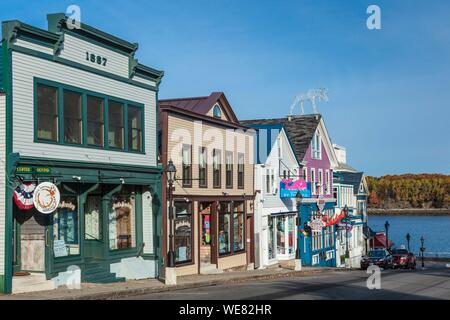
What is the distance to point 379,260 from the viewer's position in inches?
1855

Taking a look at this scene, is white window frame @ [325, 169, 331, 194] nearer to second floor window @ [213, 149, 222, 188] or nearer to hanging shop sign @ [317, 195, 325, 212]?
hanging shop sign @ [317, 195, 325, 212]

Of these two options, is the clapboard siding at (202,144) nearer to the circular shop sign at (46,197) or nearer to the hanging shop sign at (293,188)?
the hanging shop sign at (293,188)

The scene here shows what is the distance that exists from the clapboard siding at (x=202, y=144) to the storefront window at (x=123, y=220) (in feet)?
10.0

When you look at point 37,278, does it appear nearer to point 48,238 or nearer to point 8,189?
point 48,238

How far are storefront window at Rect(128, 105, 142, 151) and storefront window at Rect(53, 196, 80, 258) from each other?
418 centimetres

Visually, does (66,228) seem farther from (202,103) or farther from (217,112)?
(217,112)

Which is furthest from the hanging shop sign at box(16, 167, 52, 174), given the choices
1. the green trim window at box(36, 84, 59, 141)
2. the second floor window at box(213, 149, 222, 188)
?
the second floor window at box(213, 149, 222, 188)

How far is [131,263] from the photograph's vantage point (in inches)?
1093

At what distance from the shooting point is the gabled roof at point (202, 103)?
1358 inches

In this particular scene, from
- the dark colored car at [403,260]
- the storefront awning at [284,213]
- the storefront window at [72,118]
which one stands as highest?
the storefront window at [72,118]

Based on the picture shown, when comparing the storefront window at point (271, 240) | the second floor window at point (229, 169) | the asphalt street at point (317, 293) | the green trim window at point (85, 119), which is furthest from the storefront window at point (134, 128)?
the storefront window at point (271, 240)

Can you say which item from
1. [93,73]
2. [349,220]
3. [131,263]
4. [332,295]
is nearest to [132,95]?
[93,73]

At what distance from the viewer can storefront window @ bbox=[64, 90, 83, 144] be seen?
2377 centimetres
